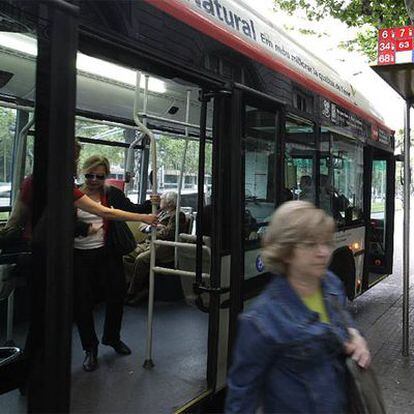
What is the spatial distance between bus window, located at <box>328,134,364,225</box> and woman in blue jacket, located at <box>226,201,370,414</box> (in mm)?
3195

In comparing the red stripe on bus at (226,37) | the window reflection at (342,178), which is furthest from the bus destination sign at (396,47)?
the window reflection at (342,178)

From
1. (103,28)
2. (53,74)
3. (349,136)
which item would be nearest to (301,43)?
(349,136)

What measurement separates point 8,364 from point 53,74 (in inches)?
84.5

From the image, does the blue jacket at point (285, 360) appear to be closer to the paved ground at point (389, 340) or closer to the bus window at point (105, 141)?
the paved ground at point (389, 340)

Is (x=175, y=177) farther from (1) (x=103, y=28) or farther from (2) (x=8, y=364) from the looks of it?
(1) (x=103, y=28)

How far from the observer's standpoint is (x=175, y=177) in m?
6.08

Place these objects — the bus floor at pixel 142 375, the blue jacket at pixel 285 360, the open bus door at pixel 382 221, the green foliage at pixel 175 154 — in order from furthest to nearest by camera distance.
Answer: the open bus door at pixel 382 221 < the green foliage at pixel 175 154 < the bus floor at pixel 142 375 < the blue jacket at pixel 285 360

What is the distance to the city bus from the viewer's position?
6.77ft

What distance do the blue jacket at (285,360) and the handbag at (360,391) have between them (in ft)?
0.09

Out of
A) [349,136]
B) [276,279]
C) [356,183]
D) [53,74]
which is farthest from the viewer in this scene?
[356,183]

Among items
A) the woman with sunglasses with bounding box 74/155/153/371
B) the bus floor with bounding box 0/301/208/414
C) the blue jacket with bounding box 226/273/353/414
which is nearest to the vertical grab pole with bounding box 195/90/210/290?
the woman with sunglasses with bounding box 74/155/153/371

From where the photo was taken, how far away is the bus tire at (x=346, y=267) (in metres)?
5.38

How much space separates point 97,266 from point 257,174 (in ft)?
4.77

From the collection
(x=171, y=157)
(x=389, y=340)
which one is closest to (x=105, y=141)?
(x=171, y=157)
